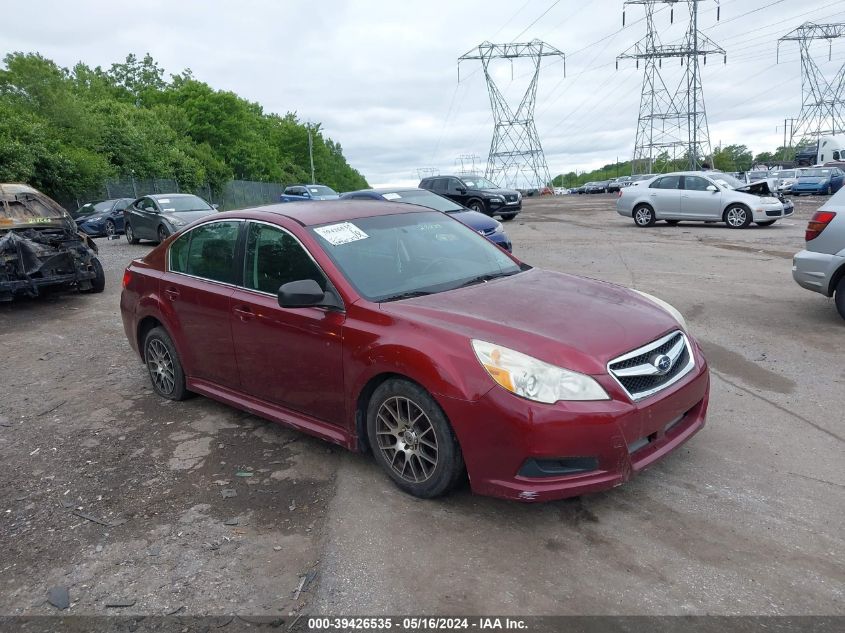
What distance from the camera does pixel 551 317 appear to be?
3.64 m

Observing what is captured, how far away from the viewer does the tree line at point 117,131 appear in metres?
28.5

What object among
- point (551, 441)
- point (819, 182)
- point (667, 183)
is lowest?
point (551, 441)

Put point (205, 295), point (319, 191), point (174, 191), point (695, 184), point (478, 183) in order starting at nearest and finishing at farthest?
point (205, 295) → point (695, 184) → point (478, 183) → point (319, 191) → point (174, 191)

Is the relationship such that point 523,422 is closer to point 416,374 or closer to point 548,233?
point 416,374

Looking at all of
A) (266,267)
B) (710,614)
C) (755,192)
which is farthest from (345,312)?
(755,192)

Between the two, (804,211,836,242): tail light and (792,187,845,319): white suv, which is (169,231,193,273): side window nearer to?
(804,211,836,242): tail light

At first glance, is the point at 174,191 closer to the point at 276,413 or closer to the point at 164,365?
the point at 164,365

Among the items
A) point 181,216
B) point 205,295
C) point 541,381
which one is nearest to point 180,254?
point 205,295

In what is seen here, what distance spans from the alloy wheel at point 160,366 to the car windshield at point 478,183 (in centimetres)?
1831

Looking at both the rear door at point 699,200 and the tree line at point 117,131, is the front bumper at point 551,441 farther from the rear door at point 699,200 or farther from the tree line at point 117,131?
the tree line at point 117,131

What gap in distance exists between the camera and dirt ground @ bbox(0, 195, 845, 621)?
2.88m

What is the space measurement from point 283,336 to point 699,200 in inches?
679

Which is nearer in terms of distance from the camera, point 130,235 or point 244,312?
point 244,312

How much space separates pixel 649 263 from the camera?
1206 centimetres
